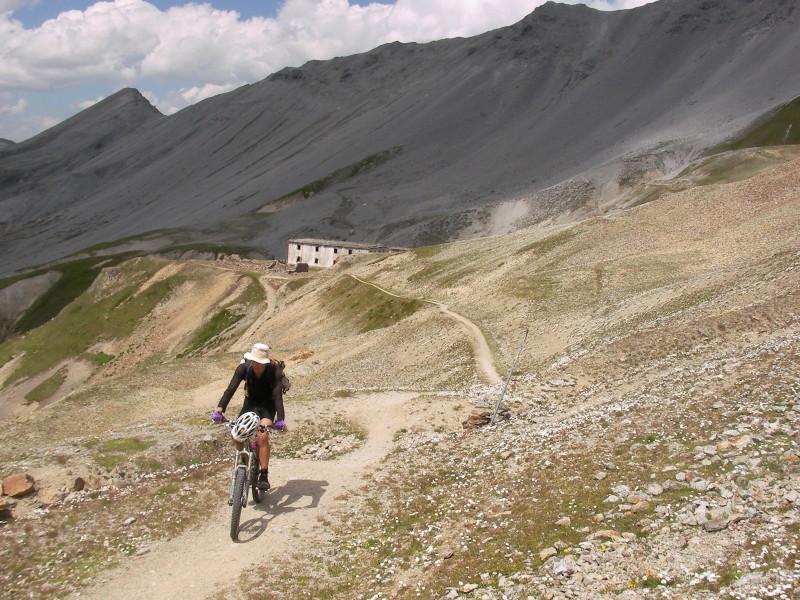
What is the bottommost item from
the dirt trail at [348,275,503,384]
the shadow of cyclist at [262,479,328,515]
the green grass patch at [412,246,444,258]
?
the dirt trail at [348,275,503,384]

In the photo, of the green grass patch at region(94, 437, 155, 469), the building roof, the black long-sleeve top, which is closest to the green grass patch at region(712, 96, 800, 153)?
the building roof

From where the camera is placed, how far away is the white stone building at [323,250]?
103475mm

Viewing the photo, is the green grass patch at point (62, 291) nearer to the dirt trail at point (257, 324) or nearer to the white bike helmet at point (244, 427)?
the dirt trail at point (257, 324)

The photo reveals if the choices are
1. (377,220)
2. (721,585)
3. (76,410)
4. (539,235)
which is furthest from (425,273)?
(377,220)

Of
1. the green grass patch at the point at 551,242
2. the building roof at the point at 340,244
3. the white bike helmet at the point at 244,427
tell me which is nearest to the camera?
the white bike helmet at the point at 244,427

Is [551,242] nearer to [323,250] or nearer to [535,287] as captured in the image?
[535,287]

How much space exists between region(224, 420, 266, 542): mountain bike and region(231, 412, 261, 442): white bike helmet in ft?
0.42

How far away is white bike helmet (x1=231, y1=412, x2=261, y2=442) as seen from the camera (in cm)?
1405

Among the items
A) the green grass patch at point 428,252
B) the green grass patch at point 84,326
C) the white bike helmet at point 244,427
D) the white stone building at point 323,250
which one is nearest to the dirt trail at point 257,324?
the green grass patch at point 84,326

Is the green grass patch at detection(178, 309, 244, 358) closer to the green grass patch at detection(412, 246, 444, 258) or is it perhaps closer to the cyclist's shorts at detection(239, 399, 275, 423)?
the green grass patch at detection(412, 246, 444, 258)

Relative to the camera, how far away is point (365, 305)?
62000mm

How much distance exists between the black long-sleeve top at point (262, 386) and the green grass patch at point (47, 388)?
207ft

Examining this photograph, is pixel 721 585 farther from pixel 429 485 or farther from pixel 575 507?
pixel 429 485

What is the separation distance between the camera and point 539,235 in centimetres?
7006
